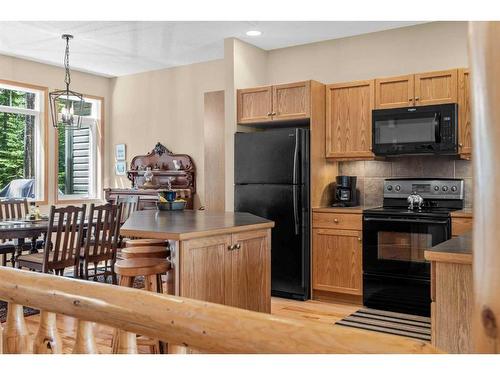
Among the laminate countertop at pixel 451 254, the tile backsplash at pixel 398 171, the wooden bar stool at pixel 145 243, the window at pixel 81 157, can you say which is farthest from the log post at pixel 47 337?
the window at pixel 81 157

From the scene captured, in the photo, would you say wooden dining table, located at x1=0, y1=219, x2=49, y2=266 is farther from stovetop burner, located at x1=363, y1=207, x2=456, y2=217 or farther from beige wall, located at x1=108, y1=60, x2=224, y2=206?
stovetop burner, located at x1=363, y1=207, x2=456, y2=217

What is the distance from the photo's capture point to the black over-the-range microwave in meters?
4.09

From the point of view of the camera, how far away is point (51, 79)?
6406 mm

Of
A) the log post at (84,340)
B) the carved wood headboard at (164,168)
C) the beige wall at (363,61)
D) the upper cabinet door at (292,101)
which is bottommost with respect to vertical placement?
the log post at (84,340)

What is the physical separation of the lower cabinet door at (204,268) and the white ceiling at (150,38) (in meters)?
2.52

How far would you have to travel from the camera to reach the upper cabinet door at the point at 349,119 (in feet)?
14.9

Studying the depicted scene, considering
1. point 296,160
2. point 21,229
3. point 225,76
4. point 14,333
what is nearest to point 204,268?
point 14,333

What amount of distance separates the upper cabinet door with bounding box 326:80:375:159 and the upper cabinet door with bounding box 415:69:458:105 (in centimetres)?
42

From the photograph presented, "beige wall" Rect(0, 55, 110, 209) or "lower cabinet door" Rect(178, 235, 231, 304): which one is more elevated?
"beige wall" Rect(0, 55, 110, 209)

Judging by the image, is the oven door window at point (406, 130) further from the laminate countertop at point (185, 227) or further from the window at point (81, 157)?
the window at point (81, 157)

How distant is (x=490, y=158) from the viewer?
Answer: 2.52ft

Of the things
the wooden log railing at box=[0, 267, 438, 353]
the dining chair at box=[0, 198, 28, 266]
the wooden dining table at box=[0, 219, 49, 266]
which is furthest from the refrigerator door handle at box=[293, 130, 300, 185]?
the wooden log railing at box=[0, 267, 438, 353]
